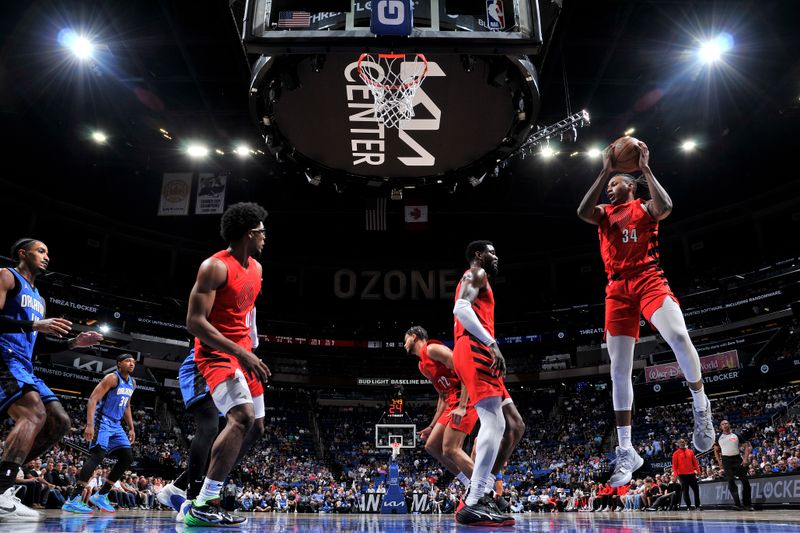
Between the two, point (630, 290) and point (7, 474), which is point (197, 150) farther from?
point (630, 290)

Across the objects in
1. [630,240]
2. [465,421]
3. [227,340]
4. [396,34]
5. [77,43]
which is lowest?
[465,421]

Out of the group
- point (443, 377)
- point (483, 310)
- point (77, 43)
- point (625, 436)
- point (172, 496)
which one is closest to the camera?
point (625, 436)

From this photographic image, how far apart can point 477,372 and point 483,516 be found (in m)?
1.09

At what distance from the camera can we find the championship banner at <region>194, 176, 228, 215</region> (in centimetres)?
2089

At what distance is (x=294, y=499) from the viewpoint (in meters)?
20.6

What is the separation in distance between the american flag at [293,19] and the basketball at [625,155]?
3598 mm

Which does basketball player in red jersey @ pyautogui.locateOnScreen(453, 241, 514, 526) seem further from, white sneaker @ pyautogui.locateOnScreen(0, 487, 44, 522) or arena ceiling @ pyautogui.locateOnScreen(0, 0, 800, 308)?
arena ceiling @ pyautogui.locateOnScreen(0, 0, 800, 308)

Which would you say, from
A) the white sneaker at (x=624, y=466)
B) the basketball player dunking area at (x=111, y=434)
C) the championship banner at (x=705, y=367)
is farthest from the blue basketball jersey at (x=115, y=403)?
the championship banner at (x=705, y=367)

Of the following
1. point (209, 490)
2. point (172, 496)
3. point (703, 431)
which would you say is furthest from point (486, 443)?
point (172, 496)

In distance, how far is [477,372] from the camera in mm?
4605

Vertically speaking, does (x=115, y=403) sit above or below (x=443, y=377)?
below

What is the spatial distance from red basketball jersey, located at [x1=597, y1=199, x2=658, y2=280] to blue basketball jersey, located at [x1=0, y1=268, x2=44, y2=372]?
4676 millimetres

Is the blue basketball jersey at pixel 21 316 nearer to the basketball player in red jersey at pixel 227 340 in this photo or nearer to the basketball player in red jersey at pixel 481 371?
the basketball player in red jersey at pixel 227 340

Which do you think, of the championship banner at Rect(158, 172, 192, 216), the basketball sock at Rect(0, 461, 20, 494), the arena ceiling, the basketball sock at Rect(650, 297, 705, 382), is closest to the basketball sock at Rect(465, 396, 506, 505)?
the basketball sock at Rect(650, 297, 705, 382)
